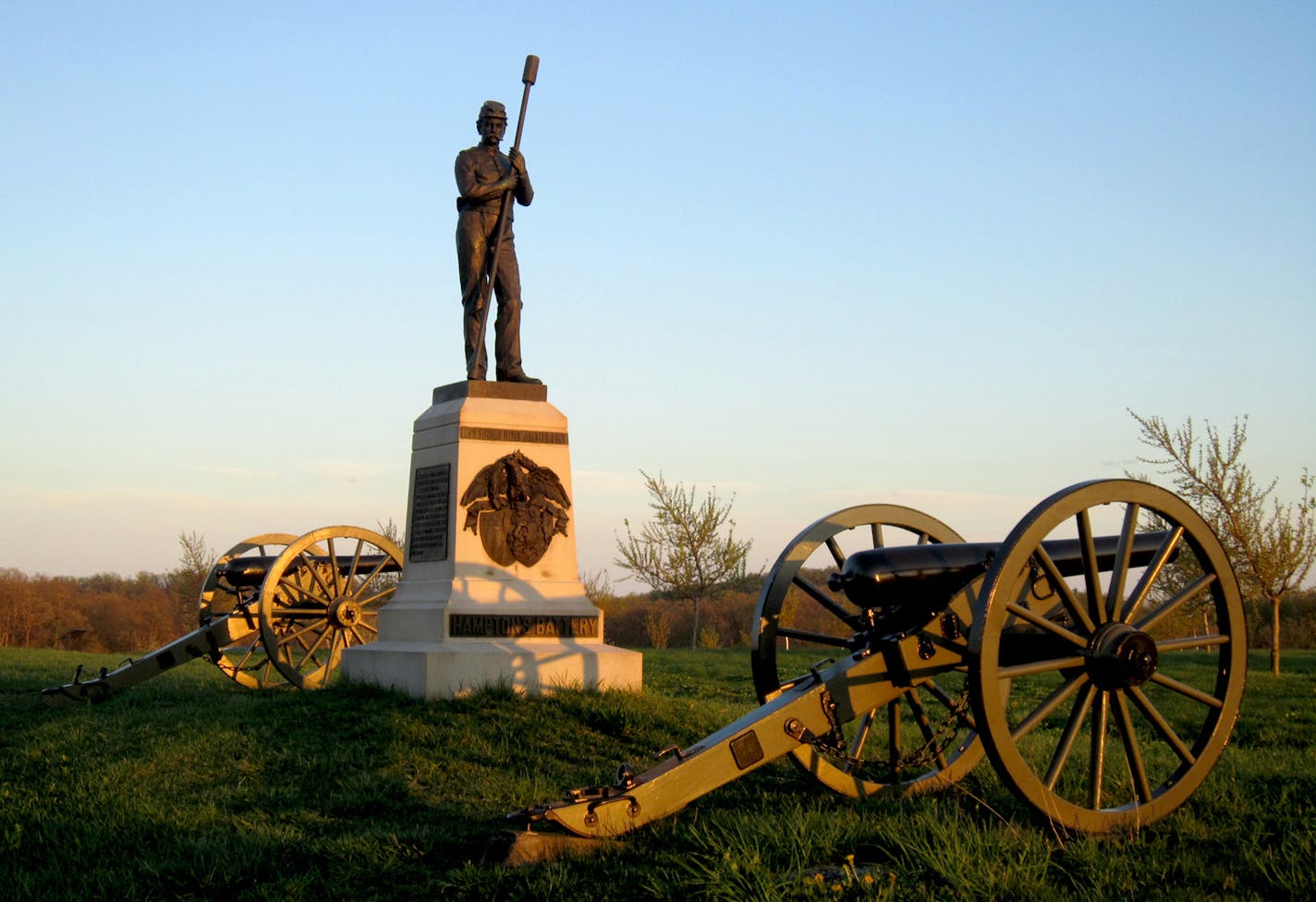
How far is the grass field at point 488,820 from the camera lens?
4961mm

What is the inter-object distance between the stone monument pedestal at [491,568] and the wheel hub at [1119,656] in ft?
17.4

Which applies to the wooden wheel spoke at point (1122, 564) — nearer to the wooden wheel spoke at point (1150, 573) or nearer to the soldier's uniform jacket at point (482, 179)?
the wooden wheel spoke at point (1150, 573)

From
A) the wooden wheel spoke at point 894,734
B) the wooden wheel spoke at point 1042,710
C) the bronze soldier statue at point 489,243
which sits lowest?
the wooden wheel spoke at point 894,734

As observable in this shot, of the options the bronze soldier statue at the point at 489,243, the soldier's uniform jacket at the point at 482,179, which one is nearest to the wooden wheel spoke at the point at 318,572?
the bronze soldier statue at the point at 489,243

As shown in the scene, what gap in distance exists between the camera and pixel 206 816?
667cm

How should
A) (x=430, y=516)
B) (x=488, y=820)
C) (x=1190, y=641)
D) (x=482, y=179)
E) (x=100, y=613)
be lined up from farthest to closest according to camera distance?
1. (x=100, y=613)
2. (x=482, y=179)
3. (x=430, y=516)
4. (x=488, y=820)
5. (x=1190, y=641)

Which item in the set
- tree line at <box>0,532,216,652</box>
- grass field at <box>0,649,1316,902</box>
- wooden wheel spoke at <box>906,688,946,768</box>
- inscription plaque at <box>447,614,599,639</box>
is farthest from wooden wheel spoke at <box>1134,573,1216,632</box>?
tree line at <box>0,532,216,652</box>

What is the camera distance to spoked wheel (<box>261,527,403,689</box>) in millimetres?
12516

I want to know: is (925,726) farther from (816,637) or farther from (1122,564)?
(1122,564)

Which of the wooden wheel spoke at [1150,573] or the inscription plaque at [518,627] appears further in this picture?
the inscription plaque at [518,627]

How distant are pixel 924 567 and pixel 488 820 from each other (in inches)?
99.8

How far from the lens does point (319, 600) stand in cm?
1288

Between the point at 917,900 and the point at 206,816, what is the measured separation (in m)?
3.83

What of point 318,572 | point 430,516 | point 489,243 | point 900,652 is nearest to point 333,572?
point 318,572
